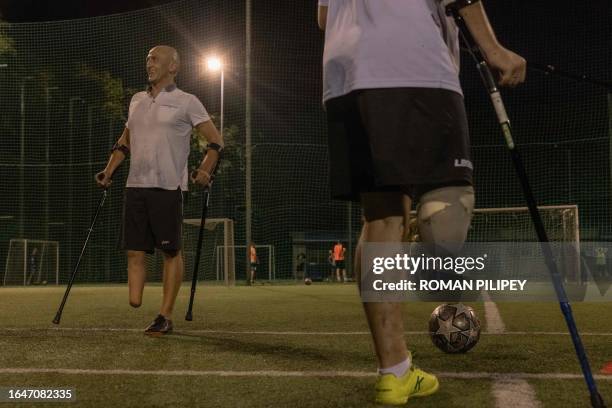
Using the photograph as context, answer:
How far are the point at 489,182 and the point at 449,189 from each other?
2686 cm

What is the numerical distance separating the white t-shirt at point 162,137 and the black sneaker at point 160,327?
3.21ft

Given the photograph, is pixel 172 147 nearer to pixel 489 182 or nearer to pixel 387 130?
pixel 387 130

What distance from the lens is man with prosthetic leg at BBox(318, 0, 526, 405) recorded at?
8.39ft

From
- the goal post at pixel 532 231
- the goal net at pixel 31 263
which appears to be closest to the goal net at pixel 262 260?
the goal net at pixel 31 263

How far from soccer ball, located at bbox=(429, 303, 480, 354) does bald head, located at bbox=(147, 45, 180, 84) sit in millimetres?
2835

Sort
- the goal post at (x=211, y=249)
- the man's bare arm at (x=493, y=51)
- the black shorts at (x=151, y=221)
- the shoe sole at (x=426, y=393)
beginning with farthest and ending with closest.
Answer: the goal post at (x=211, y=249) < the black shorts at (x=151, y=221) < the shoe sole at (x=426, y=393) < the man's bare arm at (x=493, y=51)

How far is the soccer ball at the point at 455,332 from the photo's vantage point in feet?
13.1

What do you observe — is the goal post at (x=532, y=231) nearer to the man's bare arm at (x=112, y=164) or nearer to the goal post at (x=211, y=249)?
the goal post at (x=211, y=249)

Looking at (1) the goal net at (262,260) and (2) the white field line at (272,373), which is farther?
(1) the goal net at (262,260)

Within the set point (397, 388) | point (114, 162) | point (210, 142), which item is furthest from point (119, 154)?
point (397, 388)

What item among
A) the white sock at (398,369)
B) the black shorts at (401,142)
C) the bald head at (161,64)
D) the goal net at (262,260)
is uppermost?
the bald head at (161,64)

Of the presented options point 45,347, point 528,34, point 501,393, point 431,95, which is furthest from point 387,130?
point 528,34

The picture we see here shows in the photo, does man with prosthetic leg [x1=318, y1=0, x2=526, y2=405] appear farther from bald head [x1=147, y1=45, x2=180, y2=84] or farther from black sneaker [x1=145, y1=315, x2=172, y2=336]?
bald head [x1=147, y1=45, x2=180, y2=84]

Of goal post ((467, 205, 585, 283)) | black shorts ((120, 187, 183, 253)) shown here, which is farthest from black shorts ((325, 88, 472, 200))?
goal post ((467, 205, 585, 283))
